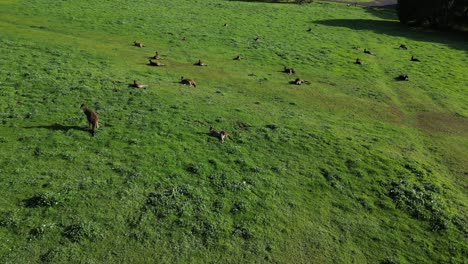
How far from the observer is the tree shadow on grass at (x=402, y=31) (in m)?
56.7

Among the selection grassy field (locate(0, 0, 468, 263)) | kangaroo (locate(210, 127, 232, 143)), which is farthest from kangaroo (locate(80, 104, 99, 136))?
kangaroo (locate(210, 127, 232, 143))

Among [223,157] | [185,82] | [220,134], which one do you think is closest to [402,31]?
[185,82]

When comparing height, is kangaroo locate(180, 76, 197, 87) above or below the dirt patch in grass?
above

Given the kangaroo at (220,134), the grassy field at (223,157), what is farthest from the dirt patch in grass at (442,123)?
the kangaroo at (220,134)

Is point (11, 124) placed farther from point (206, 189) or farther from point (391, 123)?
point (391, 123)

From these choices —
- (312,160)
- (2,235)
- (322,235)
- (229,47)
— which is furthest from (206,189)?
(229,47)

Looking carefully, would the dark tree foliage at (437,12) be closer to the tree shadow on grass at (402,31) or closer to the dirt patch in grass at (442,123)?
the tree shadow on grass at (402,31)

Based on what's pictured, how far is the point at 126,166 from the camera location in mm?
18766

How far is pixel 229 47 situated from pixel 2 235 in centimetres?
3394

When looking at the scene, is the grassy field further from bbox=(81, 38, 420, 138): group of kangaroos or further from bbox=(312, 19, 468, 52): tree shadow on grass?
bbox=(312, 19, 468, 52): tree shadow on grass

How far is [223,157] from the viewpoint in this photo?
814 inches

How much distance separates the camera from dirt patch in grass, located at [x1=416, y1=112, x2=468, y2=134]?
2789 cm

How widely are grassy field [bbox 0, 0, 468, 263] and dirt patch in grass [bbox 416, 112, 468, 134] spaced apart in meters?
0.17

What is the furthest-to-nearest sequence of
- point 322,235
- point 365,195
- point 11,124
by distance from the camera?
point 11,124 < point 365,195 < point 322,235
